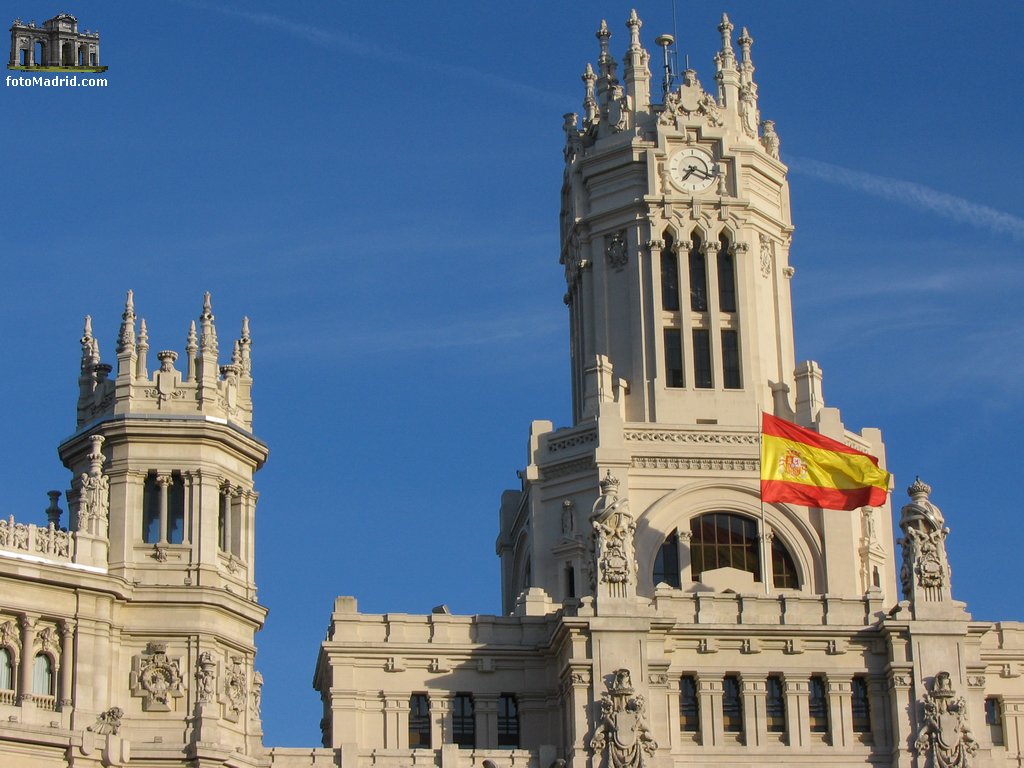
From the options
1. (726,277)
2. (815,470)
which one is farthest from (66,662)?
(726,277)

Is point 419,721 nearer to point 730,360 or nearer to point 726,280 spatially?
point 730,360

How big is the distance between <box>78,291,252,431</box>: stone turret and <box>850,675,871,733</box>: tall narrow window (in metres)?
23.0

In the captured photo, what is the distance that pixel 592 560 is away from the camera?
84812 millimetres

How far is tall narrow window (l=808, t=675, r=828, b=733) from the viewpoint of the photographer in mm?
85062

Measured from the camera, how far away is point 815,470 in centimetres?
8975

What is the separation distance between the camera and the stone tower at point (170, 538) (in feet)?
256

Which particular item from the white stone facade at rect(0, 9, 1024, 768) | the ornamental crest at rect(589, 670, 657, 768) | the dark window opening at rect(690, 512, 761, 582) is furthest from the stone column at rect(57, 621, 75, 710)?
the dark window opening at rect(690, 512, 761, 582)

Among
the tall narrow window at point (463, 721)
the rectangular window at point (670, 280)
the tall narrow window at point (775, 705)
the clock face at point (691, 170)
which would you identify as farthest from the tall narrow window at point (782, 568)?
the clock face at point (691, 170)

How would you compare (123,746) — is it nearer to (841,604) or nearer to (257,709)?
(257,709)

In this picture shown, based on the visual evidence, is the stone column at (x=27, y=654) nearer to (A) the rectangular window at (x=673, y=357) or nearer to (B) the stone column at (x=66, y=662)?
(B) the stone column at (x=66, y=662)

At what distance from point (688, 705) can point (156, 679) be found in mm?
18677

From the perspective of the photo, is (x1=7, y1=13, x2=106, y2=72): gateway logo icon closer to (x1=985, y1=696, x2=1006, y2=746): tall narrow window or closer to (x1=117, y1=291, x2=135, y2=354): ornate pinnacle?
(x1=117, y1=291, x2=135, y2=354): ornate pinnacle

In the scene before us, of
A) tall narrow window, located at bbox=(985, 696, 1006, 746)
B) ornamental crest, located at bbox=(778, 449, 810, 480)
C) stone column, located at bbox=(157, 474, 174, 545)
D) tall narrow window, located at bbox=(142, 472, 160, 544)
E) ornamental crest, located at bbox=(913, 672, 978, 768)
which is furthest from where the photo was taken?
ornamental crest, located at bbox=(778, 449, 810, 480)

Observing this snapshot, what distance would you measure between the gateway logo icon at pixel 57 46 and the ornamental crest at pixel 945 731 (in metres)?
34.9
